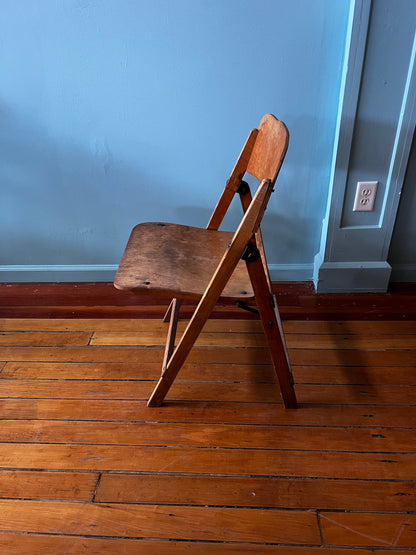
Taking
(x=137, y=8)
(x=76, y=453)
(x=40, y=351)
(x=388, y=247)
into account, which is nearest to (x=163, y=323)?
(x=40, y=351)

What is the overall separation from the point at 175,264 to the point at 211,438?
0.54 metres

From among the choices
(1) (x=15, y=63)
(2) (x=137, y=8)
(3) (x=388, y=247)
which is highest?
(2) (x=137, y=8)

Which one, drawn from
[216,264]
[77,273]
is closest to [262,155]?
[216,264]

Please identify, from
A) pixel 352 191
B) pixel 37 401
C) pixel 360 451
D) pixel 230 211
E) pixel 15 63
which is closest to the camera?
pixel 360 451

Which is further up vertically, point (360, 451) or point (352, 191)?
point (352, 191)

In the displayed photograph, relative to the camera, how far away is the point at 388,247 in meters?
1.85

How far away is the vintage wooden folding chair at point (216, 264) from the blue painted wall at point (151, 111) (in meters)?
0.36

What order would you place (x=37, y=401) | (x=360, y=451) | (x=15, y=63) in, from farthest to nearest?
(x=15, y=63)
(x=37, y=401)
(x=360, y=451)

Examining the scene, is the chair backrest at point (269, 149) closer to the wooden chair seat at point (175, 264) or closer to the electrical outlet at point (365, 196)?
the wooden chair seat at point (175, 264)

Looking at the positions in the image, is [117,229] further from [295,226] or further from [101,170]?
[295,226]

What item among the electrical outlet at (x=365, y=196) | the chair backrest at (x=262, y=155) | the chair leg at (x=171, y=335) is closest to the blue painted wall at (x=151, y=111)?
the electrical outlet at (x=365, y=196)

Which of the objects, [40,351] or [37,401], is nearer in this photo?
[37,401]

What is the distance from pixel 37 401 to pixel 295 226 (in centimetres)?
126

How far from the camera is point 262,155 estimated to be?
1.29m
